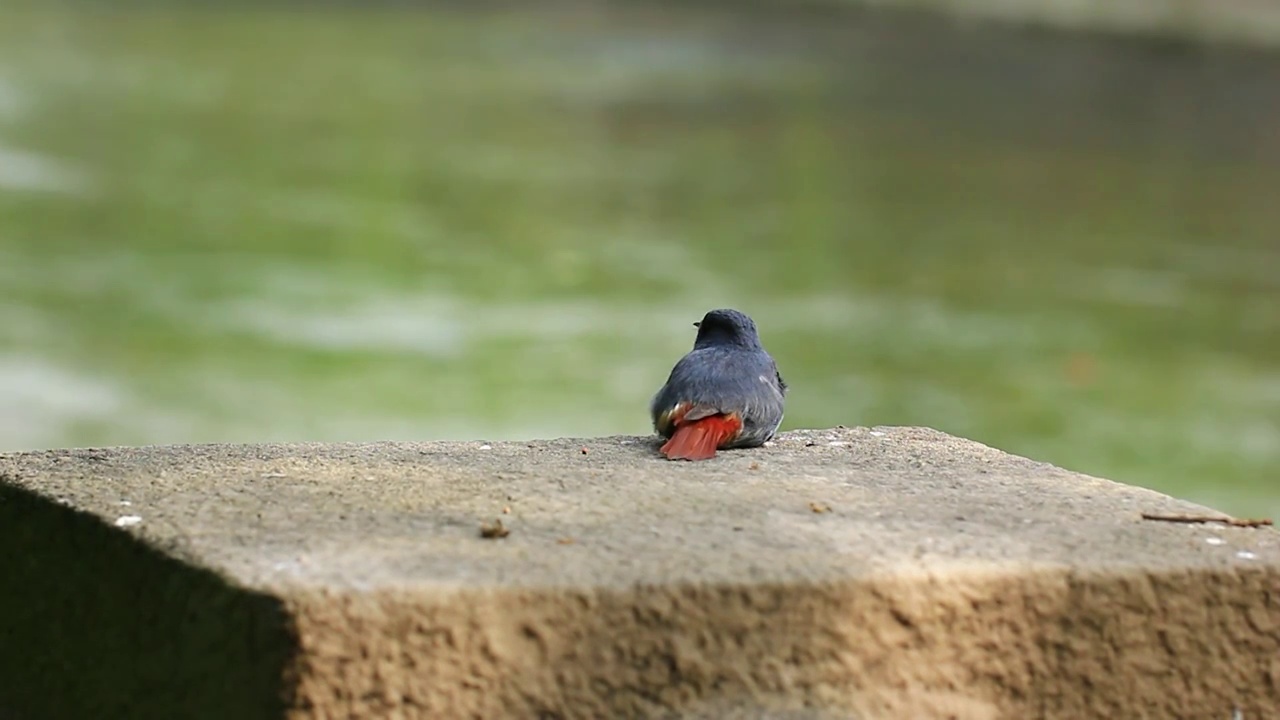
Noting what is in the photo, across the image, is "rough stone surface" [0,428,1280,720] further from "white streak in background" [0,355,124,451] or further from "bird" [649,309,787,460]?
"white streak in background" [0,355,124,451]

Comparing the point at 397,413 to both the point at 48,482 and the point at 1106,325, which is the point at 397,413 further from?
the point at 48,482

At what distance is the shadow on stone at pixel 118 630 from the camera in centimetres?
133

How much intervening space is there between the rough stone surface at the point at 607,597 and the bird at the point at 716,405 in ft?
0.45

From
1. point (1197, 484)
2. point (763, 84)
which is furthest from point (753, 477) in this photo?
point (763, 84)

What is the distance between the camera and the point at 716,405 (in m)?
1.89

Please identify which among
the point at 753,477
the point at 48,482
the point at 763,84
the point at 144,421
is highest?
the point at 763,84

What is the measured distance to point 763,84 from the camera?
9703 mm

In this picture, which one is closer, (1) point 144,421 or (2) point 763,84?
(1) point 144,421

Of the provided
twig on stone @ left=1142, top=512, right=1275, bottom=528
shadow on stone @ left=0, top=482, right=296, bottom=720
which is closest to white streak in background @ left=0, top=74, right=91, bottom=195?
shadow on stone @ left=0, top=482, right=296, bottom=720

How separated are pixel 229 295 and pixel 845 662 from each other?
4566 mm

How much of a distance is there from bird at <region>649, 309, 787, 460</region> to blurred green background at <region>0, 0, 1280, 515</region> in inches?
99.9

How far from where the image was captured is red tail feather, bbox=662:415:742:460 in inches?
73.6

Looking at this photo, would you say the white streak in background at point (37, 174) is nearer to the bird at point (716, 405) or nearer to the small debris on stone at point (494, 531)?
the bird at point (716, 405)

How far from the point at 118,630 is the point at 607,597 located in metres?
0.45
